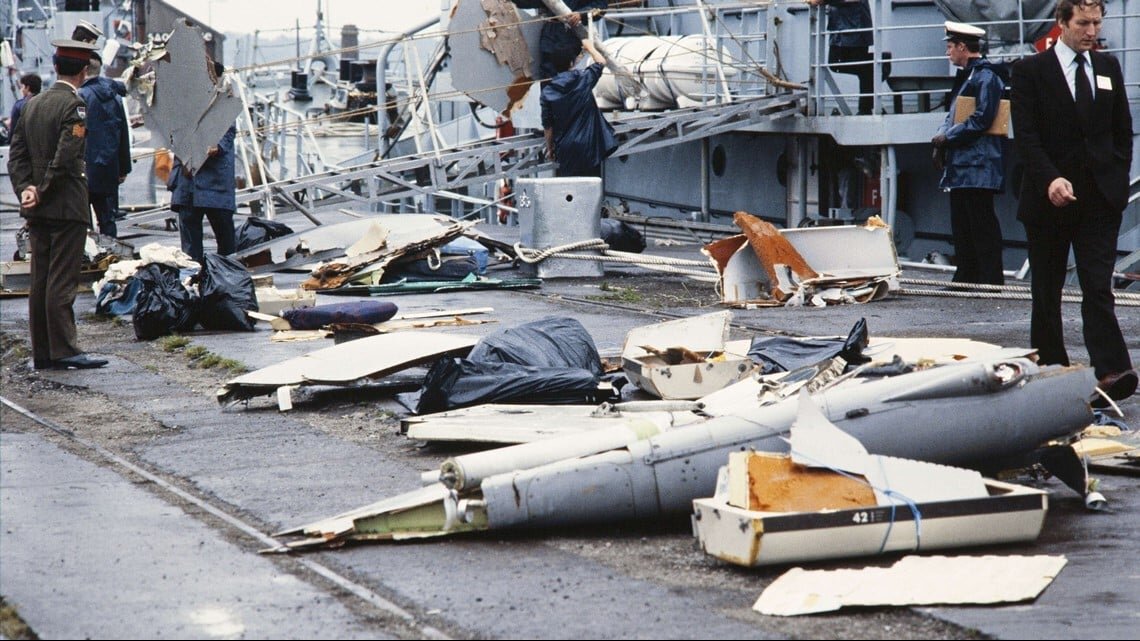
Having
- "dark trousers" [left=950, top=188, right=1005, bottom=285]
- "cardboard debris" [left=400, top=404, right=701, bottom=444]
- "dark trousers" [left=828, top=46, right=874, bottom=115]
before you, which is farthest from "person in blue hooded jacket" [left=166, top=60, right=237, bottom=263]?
"dark trousers" [left=828, top=46, right=874, bottom=115]

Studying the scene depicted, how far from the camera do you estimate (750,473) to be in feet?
15.2

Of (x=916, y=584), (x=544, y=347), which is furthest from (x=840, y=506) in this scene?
(x=544, y=347)

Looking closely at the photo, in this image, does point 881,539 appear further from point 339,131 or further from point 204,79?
point 339,131

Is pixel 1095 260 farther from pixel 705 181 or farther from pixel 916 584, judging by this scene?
pixel 705 181

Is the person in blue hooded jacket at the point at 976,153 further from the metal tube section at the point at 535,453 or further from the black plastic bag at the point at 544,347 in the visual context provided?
the metal tube section at the point at 535,453

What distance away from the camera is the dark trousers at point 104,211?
1438 centimetres

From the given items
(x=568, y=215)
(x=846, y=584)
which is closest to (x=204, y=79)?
(x=568, y=215)

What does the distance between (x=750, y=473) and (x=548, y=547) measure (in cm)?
68

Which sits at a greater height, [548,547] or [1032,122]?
[1032,122]

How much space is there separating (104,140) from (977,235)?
7.87 m

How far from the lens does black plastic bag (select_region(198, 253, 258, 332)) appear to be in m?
10.2

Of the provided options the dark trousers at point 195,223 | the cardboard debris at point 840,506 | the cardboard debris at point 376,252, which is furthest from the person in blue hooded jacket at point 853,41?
the cardboard debris at point 840,506

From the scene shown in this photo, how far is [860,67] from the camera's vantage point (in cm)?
1642

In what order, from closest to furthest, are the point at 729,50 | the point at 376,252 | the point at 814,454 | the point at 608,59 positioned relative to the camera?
the point at 814,454 → the point at 376,252 → the point at 608,59 → the point at 729,50
